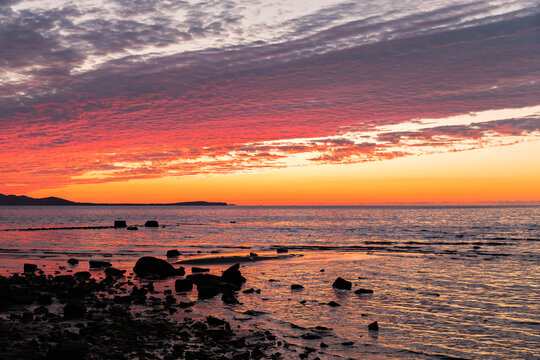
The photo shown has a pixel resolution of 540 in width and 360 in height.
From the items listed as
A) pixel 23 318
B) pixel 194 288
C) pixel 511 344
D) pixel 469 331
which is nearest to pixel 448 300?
pixel 469 331

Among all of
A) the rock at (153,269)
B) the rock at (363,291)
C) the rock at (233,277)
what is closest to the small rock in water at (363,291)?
the rock at (363,291)

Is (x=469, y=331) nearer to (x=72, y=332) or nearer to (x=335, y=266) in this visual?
(x=72, y=332)

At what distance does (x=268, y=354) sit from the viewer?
14.9m

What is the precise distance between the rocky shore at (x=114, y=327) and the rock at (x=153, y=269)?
6950 millimetres

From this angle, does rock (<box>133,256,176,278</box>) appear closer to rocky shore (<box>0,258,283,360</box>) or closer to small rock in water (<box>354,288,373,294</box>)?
rocky shore (<box>0,258,283,360</box>)

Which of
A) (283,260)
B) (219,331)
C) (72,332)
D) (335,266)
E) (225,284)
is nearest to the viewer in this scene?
(72,332)

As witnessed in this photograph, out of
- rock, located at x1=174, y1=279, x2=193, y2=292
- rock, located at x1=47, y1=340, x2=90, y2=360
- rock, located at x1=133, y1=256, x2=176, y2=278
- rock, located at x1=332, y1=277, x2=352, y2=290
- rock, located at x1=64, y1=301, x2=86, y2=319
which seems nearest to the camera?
rock, located at x1=47, y1=340, x2=90, y2=360

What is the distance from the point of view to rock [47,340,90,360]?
12.8 meters

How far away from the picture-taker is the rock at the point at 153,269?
113ft

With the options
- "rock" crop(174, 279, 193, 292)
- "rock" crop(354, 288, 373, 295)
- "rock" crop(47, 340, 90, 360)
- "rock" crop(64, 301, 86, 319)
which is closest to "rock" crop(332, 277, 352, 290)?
"rock" crop(354, 288, 373, 295)

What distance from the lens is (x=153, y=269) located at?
34.6m

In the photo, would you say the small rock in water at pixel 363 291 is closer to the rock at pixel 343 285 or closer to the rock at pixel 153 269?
the rock at pixel 343 285

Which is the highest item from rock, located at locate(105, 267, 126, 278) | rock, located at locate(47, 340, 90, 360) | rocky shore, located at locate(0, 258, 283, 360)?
rock, located at locate(47, 340, 90, 360)

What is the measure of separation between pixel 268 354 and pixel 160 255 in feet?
128
